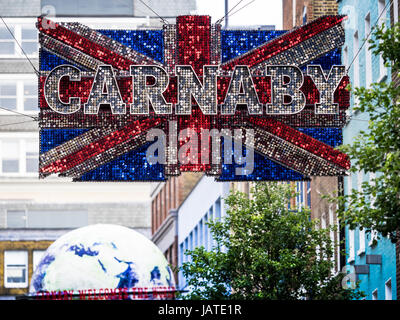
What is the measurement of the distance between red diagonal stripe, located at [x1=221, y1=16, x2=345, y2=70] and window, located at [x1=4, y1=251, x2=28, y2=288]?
62.3 metres

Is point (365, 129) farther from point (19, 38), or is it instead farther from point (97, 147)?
point (19, 38)

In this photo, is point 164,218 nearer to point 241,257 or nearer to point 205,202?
point 205,202

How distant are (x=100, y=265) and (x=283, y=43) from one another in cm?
1510

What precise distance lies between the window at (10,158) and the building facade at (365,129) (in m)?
54.6

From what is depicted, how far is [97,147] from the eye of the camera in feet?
76.5

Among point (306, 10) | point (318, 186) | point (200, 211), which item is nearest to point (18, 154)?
point (200, 211)

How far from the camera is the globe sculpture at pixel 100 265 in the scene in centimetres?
3703

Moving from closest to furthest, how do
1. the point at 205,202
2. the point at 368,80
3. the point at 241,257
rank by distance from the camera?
1. the point at 241,257
2. the point at 368,80
3. the point at 205,202

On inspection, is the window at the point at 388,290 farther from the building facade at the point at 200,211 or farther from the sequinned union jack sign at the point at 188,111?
the building facade at the point at 200,211

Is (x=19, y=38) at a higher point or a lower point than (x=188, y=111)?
higher

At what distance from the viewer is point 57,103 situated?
76.1ft

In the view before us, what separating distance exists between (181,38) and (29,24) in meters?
64.3

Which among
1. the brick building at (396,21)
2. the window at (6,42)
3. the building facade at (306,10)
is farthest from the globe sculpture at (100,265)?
the window at (6,42)
